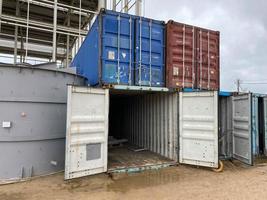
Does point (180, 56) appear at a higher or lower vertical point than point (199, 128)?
higher

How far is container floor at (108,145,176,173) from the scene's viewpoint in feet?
24.1

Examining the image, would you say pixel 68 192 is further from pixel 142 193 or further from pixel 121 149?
pixel 121 149

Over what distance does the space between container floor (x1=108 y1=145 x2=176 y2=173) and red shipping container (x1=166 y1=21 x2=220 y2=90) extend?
97.3 inches

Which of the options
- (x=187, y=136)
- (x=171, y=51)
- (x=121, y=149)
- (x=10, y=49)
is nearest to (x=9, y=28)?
(x=10, y=49)

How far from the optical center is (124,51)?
24.7 ft

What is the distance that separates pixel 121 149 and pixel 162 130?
2.47 meters

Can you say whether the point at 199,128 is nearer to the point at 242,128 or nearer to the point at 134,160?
the point at 242,128

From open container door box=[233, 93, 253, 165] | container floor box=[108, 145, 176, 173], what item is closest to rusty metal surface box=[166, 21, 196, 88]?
open container door box=[233, 93, 253, 165]

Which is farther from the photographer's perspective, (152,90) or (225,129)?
(225,129)

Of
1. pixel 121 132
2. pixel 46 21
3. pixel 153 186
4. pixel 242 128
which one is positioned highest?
pixel 46 21

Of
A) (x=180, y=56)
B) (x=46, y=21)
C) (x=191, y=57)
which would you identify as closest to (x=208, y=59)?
(x=191, y=57)

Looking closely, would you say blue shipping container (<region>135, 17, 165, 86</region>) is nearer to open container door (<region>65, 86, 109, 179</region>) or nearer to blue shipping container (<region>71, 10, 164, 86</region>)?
blue shipping container (<region>71, 10, 164, 86</region>)

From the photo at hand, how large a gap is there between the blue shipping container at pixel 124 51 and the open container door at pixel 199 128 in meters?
1.17

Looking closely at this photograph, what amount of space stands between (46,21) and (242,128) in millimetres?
14551
